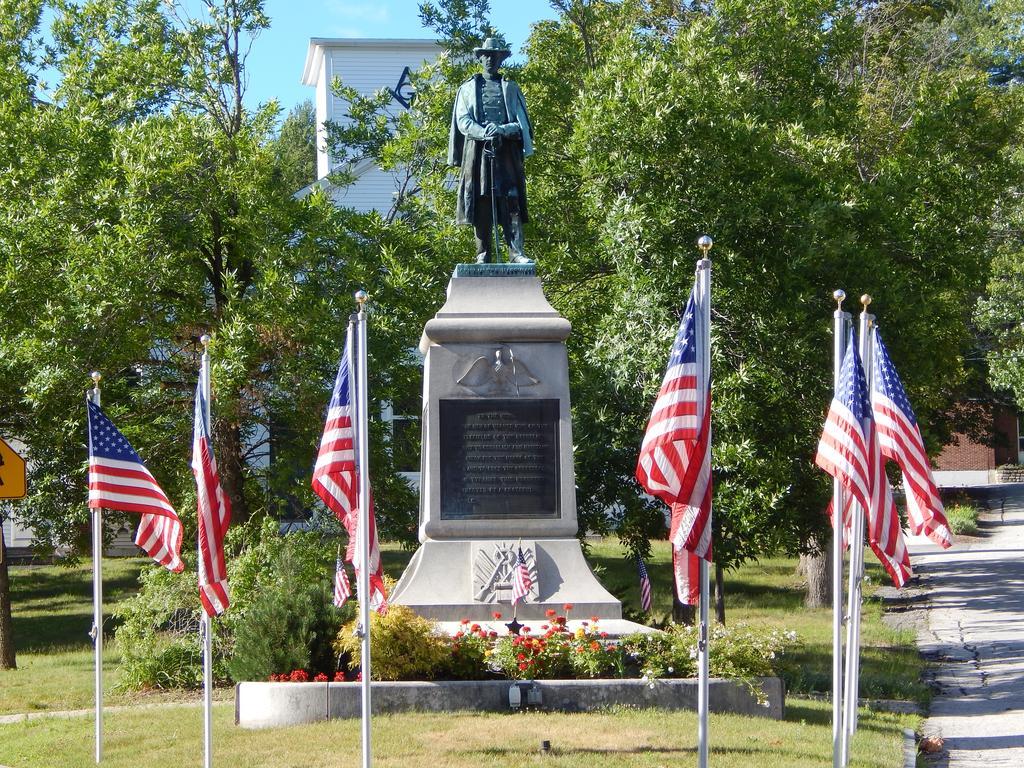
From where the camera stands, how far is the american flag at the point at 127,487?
12.6 meters

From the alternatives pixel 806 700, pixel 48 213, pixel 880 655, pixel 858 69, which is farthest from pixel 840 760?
pixel 858 69

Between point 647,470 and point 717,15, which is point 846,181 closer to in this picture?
point 717,15

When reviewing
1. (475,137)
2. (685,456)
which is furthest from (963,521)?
(685,456)

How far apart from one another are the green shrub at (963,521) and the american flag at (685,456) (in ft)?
112

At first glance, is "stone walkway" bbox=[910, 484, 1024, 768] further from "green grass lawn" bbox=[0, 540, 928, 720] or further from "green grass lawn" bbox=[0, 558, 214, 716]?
"green grass lawn" bbox=[0, 558, 214, 716]

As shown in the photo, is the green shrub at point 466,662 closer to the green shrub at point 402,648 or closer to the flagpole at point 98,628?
the green shrub at point 402,648

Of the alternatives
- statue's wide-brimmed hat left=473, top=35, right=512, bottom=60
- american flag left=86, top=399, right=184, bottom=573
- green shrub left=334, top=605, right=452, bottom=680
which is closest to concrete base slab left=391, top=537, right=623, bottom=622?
green shrub left=334, top=605, right=452, bottom=680

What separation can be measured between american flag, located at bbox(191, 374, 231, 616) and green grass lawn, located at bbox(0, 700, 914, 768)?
4.03 feet

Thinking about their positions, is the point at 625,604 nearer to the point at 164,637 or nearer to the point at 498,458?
the point at 498,458

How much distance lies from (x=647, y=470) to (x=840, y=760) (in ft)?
7.97

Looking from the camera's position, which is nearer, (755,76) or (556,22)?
(755,76)

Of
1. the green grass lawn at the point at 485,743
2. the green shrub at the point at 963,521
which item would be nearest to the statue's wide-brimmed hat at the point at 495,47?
the green grass lawn at the point at 485,743

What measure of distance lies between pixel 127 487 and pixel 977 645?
14819 mm

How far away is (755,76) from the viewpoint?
23.7 meters
